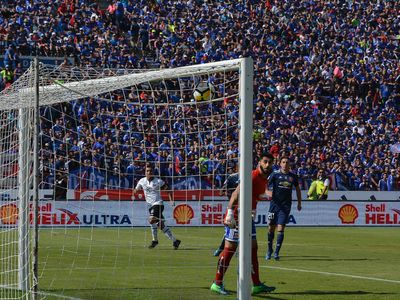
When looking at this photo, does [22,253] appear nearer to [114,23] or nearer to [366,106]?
[114,23]

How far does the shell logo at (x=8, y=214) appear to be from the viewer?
20023 millimetres

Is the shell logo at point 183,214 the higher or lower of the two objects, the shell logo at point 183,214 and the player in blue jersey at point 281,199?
the lower

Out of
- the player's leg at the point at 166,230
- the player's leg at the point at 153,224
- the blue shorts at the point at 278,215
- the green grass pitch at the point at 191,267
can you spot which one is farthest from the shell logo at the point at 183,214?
the blue shorts at the point at 278,215

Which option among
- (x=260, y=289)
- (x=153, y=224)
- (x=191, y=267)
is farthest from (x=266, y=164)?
(x=153, y=224)

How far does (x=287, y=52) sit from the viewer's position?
5028 cm

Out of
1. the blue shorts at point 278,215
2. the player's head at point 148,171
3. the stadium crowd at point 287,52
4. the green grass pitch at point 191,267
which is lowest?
the green grass pitch at point 191,267

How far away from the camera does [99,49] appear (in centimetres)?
4325

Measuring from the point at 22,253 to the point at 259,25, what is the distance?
37868mm

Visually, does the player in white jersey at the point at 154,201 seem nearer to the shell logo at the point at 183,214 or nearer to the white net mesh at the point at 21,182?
the white net mesh at the point at 21,182

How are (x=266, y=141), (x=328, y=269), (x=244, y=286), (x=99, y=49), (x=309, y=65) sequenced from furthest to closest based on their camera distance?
(x=309, y=65) → (x=99, y=49) → (x=266, y=141) → (x=328, y=269) → (x=244, y=286)

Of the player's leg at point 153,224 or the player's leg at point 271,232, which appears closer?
the player's leg at point 271,232

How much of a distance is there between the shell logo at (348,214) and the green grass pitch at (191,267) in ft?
17.4

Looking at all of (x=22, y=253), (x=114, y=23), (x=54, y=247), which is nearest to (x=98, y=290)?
(x=22, y=253)

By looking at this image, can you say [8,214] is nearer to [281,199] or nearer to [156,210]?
[156,210]
